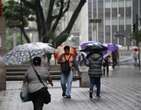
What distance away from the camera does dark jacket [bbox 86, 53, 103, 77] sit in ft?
61.6

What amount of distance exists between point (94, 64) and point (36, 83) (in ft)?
20.1

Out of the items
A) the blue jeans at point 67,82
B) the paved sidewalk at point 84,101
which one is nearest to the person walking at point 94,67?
the paved sidewalk at point 84,101

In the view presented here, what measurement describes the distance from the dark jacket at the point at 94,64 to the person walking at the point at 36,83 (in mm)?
5721

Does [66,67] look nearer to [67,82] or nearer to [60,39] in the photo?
[67,82]

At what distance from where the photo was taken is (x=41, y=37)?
4172cm

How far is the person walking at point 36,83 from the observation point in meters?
12.9

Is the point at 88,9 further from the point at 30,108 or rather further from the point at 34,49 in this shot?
the point at 30,108

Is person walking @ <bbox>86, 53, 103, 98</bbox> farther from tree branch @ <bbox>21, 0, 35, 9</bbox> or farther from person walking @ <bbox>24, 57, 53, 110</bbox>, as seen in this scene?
tree branch @ <bbox>21, 0, 35, 9</bbox>

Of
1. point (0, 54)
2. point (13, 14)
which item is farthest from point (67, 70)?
point (13, 14)

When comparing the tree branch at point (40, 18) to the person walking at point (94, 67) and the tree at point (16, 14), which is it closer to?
the tree at point (16, 14)

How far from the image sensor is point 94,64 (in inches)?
744

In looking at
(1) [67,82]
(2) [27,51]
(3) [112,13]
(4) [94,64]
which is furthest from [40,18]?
(3) [112,13]

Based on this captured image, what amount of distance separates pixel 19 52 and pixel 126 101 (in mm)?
11479

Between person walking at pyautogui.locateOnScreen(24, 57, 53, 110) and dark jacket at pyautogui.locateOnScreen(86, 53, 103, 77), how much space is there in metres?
5.72
